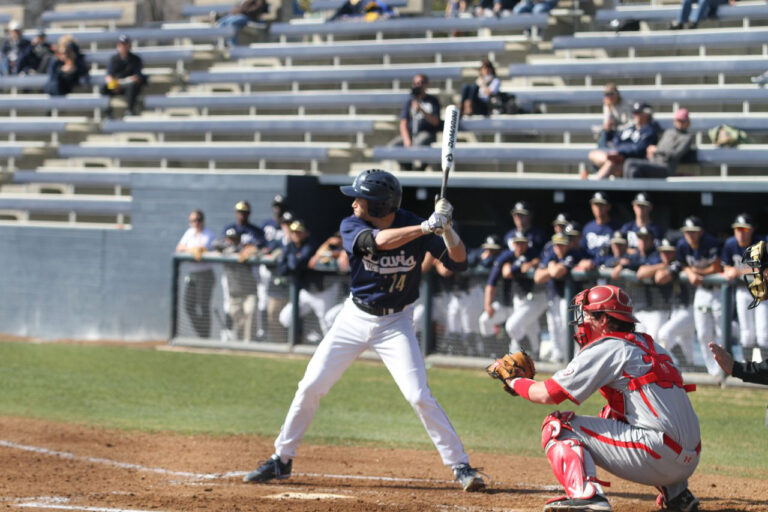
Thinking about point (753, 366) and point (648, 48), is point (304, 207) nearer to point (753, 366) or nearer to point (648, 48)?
point (648, 48)

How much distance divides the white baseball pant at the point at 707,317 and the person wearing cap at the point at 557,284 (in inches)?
56.8

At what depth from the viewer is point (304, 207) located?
51.3 feet

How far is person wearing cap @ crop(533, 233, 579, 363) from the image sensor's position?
12.2 m

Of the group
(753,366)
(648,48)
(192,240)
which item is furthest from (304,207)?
(753,366)

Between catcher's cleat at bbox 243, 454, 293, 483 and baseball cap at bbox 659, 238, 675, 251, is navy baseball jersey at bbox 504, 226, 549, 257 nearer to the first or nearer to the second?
baseball cap at bbox 659, 238, 675, 251

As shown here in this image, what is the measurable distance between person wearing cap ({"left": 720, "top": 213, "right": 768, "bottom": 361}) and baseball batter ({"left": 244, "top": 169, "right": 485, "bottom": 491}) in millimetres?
5208

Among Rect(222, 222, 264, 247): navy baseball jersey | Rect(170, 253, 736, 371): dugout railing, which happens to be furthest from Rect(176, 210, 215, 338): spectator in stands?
Rect(222, 222, 264, 247): navy baseball jersey

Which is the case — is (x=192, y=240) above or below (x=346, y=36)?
below

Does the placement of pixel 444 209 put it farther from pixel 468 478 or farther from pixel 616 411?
pixel 468 478

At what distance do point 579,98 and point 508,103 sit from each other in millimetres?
1097

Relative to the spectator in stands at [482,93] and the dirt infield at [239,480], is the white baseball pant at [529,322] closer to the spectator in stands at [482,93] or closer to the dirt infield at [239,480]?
the dirt infield at [239,480]

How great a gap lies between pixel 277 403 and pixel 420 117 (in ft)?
20.3

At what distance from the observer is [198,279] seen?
14.7 metres

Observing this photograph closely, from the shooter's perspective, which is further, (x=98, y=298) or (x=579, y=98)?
(x=98, y=298)
